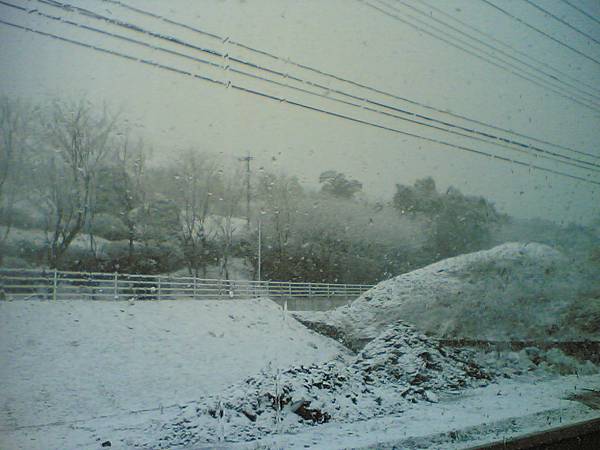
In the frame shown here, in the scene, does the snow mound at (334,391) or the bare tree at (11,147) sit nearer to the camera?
the bare tree at (11,147)

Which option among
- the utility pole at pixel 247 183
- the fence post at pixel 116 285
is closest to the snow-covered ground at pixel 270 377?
the fence post at pixel 116 285

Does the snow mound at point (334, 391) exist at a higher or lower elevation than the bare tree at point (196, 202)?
lower

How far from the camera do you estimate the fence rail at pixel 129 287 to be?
4.93 meters

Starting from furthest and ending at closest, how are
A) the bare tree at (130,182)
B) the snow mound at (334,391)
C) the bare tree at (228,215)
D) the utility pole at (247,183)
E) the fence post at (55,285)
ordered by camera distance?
the utility pole at (247,183)
the bare tree at (228,215)
the bare tree at (130,182)
the snow mound at (334,391)
the fence post at (55,285)

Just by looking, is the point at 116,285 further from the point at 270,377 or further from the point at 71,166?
the point at 270,377

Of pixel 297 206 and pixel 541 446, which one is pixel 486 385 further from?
pixel 297 206

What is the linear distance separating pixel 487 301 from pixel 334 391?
11.9 ft

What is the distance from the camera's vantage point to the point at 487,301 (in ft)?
28.9

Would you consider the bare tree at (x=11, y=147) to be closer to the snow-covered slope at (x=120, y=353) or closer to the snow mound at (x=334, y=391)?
the snow-covered slope at (x=120, y=353)

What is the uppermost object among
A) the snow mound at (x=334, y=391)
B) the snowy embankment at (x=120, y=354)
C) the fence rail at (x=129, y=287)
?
the fence rail at (x=129, y=287)

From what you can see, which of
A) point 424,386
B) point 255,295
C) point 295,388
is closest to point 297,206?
point 255,295

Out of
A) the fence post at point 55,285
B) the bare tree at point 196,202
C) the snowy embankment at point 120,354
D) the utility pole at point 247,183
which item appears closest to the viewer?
the snowy embankment at point 120,354

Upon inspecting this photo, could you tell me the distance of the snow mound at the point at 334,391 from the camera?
5.44 m

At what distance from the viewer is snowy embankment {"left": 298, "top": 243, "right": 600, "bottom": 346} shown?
26.5ft
